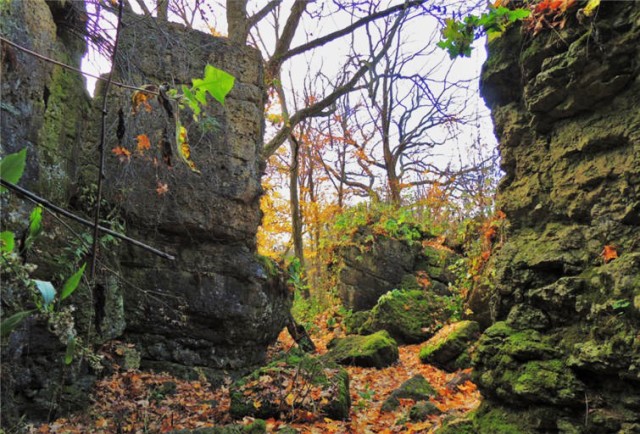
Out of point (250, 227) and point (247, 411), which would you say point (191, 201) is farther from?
point (247, 411)

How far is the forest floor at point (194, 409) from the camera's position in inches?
172

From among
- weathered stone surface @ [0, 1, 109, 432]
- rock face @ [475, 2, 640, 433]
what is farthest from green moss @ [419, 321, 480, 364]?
weathered stone surface @ [0, 1, 109, 432]

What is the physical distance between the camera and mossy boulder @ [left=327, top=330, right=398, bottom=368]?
7.61 meters

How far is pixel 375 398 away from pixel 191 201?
409 centimetres

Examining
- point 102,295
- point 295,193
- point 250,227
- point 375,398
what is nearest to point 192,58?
point 250,227

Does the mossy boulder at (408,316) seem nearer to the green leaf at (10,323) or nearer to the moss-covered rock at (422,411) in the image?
the moss-covered rock at (422,411)

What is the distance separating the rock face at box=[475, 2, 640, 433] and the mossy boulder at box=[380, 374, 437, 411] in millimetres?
2084

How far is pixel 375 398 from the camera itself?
592cm

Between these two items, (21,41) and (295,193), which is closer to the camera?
(21,41)

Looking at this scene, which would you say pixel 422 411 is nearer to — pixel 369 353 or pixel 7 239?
pixel 369 353

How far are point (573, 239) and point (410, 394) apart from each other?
312 centimetres

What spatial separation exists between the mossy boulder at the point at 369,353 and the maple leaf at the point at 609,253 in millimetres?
5264

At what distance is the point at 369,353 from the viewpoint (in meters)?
7.62

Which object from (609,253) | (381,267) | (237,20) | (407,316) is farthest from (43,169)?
(381,267)
